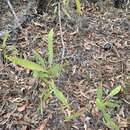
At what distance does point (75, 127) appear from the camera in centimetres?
159

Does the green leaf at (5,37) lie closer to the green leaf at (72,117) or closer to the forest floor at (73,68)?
the forest floor at (73,68)

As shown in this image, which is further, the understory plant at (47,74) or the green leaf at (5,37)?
the green leaf at (5,37)

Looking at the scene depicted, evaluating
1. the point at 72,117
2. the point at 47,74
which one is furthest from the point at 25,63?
the point at 72,117

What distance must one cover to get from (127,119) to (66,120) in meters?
0.33

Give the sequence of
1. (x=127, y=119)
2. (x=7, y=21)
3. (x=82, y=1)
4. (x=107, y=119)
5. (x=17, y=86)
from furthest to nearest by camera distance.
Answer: (x=82, y=1), (x=7, y=21), (x=17, y=86), (x=127, y=119), (x=107, y=119)

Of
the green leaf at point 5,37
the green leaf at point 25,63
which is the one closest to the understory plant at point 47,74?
the green leaf at point 25,63

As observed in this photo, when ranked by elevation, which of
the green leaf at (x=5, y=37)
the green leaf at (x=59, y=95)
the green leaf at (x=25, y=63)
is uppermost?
the green leaf at (x=25, y=63)

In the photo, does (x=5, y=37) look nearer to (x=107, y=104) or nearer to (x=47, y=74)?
(x=47, y=74)

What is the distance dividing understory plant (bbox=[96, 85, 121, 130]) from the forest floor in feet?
0.14

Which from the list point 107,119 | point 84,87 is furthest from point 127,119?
point 84,87

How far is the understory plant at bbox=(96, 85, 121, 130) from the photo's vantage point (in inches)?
58.0

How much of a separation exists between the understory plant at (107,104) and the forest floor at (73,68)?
0.04 m

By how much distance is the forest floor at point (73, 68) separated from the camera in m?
1.63

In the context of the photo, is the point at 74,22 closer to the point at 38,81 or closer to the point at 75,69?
the point at 75,69
